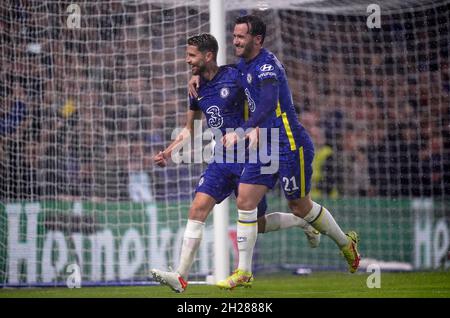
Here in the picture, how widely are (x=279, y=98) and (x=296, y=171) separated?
662 mm

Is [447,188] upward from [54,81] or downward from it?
downward

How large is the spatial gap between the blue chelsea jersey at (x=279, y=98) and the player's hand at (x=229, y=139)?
39cm

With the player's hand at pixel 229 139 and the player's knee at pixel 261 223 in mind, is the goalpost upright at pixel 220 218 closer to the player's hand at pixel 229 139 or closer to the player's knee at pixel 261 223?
the player's knee at pixel 261 223

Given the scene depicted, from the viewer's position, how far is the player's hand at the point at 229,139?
8.11 m

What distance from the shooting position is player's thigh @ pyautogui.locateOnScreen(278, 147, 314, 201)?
862 centimetres

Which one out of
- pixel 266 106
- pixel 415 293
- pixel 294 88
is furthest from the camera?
pixel 294 88

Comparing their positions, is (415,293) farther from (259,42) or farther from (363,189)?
(363,189)

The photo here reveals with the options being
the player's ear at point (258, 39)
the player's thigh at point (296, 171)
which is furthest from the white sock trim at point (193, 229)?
the player's ear at point (258, 39)

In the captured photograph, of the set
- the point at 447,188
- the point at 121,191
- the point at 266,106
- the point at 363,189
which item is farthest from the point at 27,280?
the point at 447,188

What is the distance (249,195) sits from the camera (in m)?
8.55

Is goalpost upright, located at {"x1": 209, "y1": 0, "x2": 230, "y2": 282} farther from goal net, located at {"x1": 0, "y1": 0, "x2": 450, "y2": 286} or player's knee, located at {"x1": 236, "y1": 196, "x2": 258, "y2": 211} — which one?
player's knee, located at {"x1": 236, "y1": 196, "x2": 258, "y2": 211}

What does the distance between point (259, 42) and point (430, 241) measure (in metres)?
6.36

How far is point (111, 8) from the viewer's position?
12906mm

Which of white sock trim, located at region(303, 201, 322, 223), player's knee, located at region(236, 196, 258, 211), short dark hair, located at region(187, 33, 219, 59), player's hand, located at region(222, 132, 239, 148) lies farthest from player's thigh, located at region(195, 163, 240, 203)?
short dark hair, located at region(187, 33, 219, 59)
